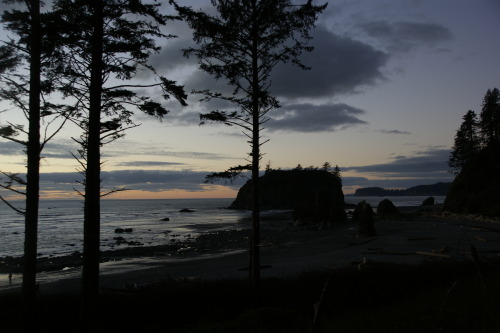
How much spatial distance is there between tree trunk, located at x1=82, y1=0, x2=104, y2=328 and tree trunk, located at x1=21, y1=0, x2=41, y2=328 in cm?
127

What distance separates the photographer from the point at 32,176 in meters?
9.17

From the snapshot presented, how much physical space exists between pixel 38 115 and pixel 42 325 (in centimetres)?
563

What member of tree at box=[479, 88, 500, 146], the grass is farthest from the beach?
tree at box=[479, 88, 500, 146]

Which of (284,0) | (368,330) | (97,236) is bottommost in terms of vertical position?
(368,330)

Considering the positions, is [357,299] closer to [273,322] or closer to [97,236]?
[273,322]

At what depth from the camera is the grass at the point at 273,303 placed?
26.6ft

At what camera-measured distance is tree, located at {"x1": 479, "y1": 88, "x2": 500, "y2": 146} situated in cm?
6612

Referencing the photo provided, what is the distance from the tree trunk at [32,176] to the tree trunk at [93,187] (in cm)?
127

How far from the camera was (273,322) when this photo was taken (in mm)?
8273

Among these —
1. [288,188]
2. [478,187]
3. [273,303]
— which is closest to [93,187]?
[273,303]

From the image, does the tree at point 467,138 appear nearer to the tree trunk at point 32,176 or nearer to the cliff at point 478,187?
the cliff at point 478,187

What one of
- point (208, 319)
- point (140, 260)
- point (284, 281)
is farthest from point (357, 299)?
point (140, 260)

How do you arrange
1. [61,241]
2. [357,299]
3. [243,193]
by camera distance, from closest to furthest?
[357,299] < [61,241] < [243,193]

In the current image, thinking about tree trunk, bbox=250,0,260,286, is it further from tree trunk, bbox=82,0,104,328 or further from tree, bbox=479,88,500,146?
tree, bbox=479,88,500,146
